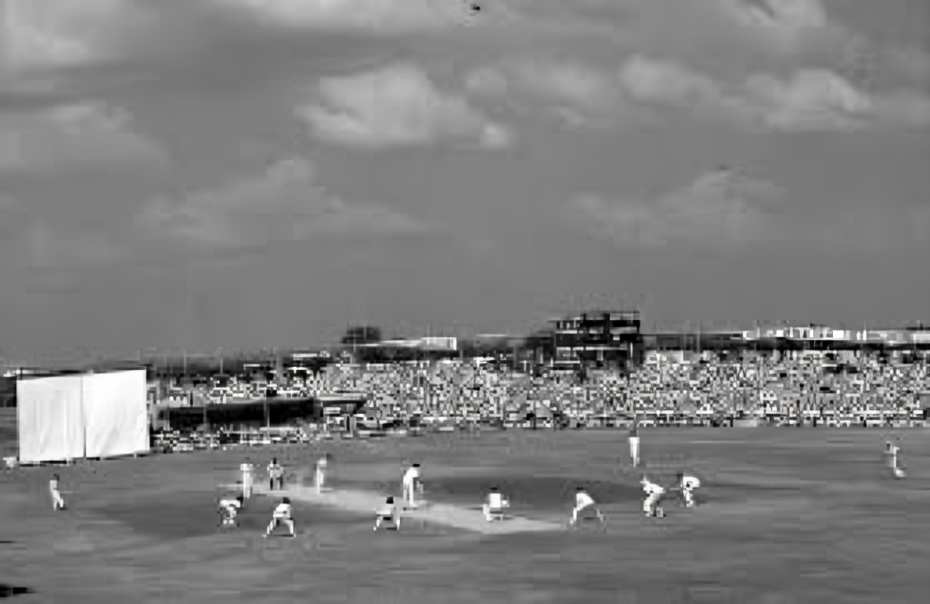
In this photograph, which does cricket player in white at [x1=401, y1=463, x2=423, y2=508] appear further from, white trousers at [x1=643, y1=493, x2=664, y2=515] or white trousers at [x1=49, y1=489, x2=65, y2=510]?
white trousers at [x1=49, y1=489, x2=65, y2=510]

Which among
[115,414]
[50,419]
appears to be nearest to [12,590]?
[50,419]

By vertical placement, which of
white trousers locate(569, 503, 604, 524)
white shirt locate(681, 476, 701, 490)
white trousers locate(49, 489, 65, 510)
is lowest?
white trousers locate(49, 489, 65, 510)

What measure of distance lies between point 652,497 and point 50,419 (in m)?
42.1

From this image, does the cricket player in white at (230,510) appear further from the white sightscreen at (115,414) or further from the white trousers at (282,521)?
the white sightscreen at (115,414)

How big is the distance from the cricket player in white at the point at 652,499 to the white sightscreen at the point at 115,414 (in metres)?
38.7

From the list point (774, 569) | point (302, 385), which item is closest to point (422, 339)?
point (302, 385)

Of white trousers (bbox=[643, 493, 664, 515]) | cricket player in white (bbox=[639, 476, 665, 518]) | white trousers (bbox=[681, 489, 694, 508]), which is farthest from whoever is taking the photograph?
white trousers (bbox=[681, 489, 694, 508])

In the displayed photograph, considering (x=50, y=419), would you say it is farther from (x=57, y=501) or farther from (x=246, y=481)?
(x=246, y=481)

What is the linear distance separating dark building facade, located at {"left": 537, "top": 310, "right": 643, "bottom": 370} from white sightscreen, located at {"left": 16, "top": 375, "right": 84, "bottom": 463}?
7372cm

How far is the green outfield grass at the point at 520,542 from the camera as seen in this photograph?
27609 millimetres

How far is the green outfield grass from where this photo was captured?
90.6 feet

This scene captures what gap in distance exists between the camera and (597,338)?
482 feet

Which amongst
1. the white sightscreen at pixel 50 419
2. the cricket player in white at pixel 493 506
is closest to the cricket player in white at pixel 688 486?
the cricket player in white at pixel 493 506

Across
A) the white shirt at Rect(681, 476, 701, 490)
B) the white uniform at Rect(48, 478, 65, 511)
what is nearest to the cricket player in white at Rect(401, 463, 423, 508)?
the white shirt at Rect(681, 476, 701, 490)
